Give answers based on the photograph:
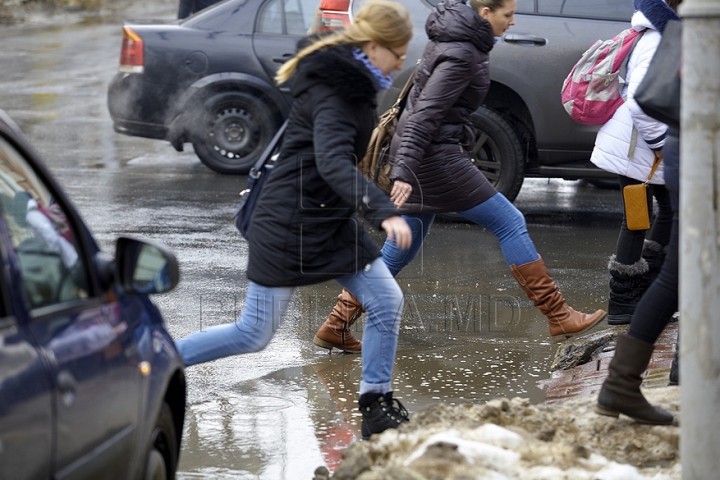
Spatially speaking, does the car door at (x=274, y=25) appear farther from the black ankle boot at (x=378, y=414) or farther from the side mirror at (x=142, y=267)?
the side mirror at (x=142, y=267)

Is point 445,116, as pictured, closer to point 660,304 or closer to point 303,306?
point 303,306

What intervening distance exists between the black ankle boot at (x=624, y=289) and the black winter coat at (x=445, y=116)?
864 millimetres

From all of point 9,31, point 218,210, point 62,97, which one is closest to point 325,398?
point 218,210

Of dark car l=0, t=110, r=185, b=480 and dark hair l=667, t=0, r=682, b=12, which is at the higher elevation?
dark hair l=667, t=0, r=682, b=12

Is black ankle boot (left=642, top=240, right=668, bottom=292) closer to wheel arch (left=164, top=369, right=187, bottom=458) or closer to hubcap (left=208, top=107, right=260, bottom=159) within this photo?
wheel arch (left=164, top=369, right=187, bottom=458)

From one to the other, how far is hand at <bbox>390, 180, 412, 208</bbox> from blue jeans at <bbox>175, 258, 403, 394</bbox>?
30.8 inches

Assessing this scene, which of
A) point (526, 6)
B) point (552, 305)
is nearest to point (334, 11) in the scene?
point (526, 6)

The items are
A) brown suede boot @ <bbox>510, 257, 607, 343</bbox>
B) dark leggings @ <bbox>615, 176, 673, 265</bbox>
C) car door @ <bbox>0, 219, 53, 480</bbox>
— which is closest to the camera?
car door @ <bbox>0, 219, 53, 480</bbox>

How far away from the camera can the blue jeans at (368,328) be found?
3811mm

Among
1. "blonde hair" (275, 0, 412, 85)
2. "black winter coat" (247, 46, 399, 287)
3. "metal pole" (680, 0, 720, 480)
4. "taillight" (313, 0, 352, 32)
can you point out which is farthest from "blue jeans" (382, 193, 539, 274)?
"taillight" (313, 0, 352, 32)

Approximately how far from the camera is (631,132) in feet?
16.5

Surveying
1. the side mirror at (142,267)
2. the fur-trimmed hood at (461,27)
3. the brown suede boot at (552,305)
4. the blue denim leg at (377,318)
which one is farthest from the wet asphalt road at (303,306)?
the fur-trimmed hood at (461,27)

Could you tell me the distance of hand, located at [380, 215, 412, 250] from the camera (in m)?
3.50

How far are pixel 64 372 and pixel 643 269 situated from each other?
3652mm
